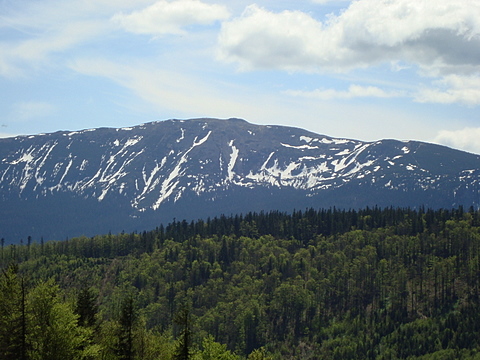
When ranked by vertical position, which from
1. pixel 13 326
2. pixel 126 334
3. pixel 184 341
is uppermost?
pixel 13 326

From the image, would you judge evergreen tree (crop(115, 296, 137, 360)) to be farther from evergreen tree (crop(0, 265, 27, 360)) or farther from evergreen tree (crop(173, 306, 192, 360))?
evergreen tree (crop(0, 265, 27, 360))

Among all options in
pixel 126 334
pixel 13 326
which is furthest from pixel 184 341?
pixel 13 326

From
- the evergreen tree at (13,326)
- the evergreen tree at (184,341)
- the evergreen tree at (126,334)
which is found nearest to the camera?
the evergreen tree at (13,326)

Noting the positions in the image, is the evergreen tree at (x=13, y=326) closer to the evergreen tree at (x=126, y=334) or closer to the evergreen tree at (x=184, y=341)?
the evergreen tree at (x=126, y=334)

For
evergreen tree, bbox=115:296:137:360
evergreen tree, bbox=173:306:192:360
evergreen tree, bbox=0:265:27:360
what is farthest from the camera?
evergreen tree, bbox=115:296:137:360

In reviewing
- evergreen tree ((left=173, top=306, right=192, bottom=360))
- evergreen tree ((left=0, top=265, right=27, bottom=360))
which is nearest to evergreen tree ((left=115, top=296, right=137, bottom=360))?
evergreen tree ((left=173, top=306, right=192, bottom=360))

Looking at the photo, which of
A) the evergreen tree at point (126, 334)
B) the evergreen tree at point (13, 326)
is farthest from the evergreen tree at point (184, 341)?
the evergreen tree at point (13, 326)

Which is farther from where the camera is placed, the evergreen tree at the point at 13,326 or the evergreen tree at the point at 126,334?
the evergreen tree at the point at 126,334

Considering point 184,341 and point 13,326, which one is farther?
point 184,341

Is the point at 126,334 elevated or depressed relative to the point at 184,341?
elevated

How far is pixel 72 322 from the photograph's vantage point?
50969mm

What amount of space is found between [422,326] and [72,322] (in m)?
149

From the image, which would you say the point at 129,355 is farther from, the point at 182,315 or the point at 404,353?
the point at 404,353

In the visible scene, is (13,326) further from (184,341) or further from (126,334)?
(184,341)
